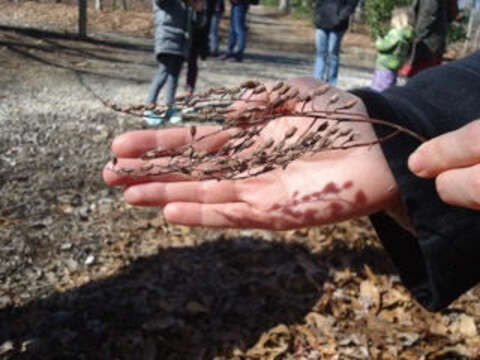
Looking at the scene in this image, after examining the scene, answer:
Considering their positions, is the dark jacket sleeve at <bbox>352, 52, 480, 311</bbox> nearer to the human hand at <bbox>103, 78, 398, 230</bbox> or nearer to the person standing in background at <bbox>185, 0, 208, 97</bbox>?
the human hand at <bbox>103, 78, 398, 230</bbox>

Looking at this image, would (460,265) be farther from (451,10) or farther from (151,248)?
(451,10)

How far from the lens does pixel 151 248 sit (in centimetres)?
345

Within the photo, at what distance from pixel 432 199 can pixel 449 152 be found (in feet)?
1.67

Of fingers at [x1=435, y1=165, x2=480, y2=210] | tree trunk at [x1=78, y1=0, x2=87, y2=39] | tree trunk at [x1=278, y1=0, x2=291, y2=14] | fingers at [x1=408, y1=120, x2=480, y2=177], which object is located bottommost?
tree trunk at [x1=278, y1=0, x2=291, y2=14]

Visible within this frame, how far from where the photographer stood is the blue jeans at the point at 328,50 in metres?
7.70

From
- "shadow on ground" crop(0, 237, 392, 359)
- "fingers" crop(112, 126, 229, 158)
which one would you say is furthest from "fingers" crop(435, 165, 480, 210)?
"shadow on ground" crop(0, 237, 392, 359)

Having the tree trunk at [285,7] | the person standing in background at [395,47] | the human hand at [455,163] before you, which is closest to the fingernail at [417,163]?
the human hand at [455,163]

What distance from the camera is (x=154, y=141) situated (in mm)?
1985

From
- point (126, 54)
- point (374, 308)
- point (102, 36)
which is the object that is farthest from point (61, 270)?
point (102, 36)

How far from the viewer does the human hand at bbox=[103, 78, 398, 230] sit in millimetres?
1800

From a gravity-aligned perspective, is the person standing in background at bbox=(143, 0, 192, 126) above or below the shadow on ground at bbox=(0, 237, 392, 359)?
above

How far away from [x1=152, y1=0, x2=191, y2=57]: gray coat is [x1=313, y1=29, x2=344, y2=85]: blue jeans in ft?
8.80

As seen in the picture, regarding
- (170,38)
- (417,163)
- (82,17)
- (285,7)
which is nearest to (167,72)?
(170,38)

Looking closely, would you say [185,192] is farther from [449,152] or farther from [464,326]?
[464,326]
